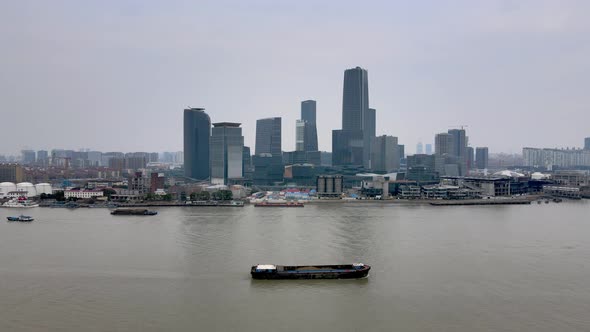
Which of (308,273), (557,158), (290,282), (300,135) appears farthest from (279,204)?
(557,158)

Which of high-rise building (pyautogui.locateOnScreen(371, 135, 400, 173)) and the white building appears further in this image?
high-rise building (pyautogui.locateOnScreen(371, 135, 400, 173))

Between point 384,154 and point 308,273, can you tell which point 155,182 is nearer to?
point 308,273

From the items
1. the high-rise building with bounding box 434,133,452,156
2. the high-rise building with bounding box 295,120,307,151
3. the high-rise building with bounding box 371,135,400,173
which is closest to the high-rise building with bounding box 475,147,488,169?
the high-rise building with bounding box 434,133,452,156

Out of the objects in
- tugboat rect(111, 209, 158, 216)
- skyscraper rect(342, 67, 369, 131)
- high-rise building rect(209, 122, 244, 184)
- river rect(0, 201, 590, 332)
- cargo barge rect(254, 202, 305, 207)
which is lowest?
river rect(0, 201, 590, 332)

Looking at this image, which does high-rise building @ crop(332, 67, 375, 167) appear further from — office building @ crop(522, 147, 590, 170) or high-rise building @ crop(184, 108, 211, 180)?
office building @ crop(522, 147, 590, 170)

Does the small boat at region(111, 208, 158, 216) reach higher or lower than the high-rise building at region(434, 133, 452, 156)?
lower

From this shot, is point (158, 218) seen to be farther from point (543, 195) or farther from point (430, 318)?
point (543, 195)
